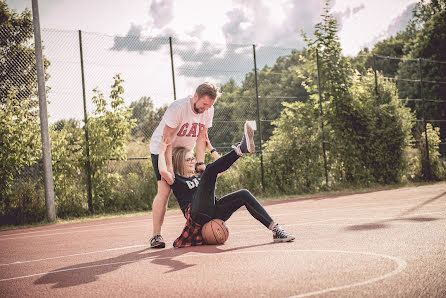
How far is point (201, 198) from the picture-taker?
17.1ft

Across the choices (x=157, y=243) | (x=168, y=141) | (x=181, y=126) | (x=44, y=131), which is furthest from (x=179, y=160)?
(x=44, y=131)

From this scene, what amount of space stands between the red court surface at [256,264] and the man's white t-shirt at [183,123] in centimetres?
119

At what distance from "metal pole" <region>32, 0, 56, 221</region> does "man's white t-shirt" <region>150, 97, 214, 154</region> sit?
17.3 feet

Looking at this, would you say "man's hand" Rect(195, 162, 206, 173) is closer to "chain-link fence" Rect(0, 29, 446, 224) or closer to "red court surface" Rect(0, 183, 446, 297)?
"red court surface" Rect(0, 183, 446, 297)

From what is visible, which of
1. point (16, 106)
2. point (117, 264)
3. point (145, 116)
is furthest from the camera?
point (145, 116)

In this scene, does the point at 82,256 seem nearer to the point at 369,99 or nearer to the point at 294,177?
the point at 294,177

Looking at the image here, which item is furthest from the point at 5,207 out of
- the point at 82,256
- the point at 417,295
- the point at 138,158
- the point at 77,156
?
the point at 417,295

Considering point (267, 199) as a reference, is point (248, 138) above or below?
above

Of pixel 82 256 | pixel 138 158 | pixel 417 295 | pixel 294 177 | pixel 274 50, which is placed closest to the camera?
pixel 417 295

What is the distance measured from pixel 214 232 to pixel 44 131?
609cm

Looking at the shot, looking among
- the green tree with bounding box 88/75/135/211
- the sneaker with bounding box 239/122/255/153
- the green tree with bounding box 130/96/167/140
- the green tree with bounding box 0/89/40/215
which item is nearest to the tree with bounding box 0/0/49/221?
the green tree with bounding box 0/89/40/215

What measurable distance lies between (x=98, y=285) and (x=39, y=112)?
727 cm

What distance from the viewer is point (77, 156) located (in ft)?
35.8

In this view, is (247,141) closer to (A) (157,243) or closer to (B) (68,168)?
(A) (157,243)
